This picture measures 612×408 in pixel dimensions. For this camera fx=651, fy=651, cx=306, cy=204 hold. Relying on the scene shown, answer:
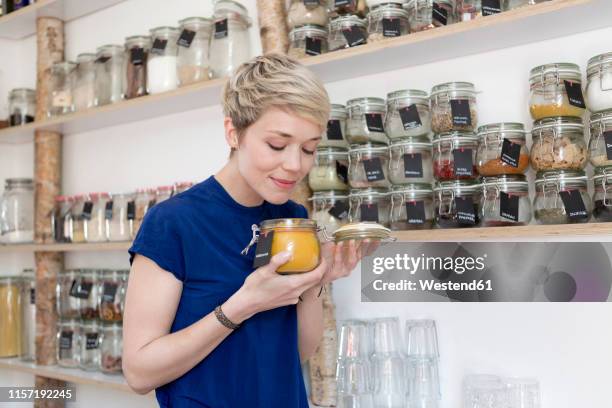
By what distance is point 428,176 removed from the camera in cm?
184

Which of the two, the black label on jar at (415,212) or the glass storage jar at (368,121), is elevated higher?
the glass storage jar at (368,121)

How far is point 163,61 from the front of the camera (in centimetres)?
244

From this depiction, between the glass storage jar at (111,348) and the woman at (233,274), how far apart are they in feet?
4.47

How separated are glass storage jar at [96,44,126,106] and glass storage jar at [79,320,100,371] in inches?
35.5

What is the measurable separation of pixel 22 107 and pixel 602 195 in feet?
8.49

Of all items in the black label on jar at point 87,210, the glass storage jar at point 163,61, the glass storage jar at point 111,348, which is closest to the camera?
the glass storage jar at point 163,61

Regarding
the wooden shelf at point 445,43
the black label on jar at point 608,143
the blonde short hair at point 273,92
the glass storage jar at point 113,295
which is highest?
the wooden shelf at point 445,43

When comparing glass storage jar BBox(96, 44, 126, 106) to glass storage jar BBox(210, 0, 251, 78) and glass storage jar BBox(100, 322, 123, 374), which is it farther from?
glass storage jar BBox(100, 322, 123, 374)

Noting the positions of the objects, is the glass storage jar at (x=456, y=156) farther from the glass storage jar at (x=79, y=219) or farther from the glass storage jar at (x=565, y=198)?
the glass storage jar at (x=79, y=219)

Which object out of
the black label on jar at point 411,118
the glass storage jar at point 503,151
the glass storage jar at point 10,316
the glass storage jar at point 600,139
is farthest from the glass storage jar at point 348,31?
the glass storage jar at point 10,316

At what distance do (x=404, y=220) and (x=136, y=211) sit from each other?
3.84 feet

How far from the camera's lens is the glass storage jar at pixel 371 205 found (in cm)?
187

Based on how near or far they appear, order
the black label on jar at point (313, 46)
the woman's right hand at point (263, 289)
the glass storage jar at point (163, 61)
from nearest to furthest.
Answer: the woman's right hand at point (263, 289)
the black label on jar at point (313, 46)
the glass storage jar at point (163, 61)

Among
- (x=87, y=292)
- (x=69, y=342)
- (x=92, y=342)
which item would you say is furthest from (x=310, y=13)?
(x=69, y=342)
